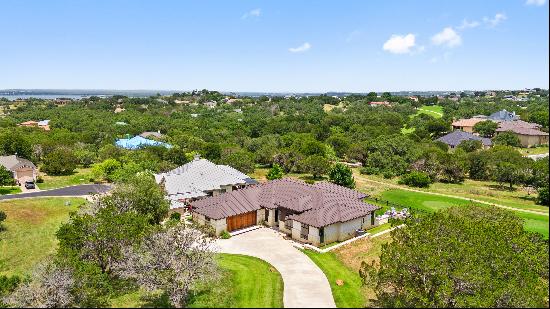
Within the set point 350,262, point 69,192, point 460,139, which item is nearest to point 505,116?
point 460,139

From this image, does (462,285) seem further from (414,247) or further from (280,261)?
(280,261)

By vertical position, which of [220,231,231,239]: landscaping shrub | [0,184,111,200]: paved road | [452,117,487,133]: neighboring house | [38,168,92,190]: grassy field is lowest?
[38,168,92,190]: grassy field

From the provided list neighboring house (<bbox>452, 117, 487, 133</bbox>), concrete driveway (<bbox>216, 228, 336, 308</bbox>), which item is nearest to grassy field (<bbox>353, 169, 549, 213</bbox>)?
concrete driveway (<bbox>216, 228, 336, 308</bbox>)

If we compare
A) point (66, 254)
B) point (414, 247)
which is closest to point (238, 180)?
point (66, 254)

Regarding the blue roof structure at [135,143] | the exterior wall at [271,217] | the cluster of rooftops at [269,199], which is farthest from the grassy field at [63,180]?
the exterior wall at [271,217]

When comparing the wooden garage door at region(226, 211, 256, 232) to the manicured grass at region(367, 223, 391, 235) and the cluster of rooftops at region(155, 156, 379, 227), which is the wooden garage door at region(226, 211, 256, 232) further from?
the manicured grass at region(367, 223, 391, 235)

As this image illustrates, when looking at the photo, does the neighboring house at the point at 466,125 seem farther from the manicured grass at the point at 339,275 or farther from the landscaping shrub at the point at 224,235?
the landscaping shrub at the point at 224,235

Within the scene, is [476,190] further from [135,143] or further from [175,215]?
[135,143]
